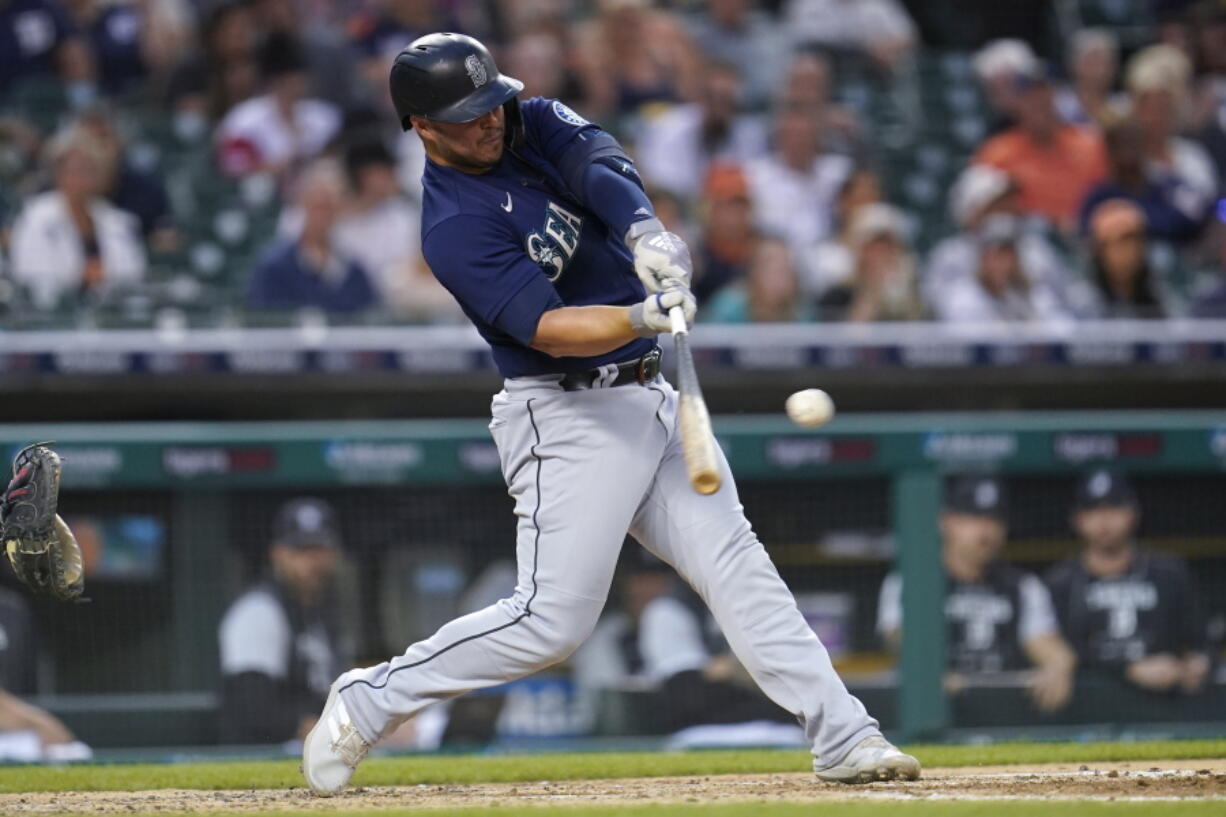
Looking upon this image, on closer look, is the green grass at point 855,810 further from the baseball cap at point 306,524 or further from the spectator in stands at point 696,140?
the spectator in stands at point 696,140

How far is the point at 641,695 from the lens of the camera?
18.9ft

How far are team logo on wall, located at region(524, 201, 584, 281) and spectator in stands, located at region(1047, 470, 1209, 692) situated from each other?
2.77 metres

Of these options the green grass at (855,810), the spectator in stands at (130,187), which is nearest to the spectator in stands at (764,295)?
the spectator in stands at (130,187)

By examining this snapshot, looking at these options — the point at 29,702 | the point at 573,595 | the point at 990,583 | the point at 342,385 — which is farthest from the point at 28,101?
the point at 573,595

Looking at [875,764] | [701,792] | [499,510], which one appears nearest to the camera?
[875,764]

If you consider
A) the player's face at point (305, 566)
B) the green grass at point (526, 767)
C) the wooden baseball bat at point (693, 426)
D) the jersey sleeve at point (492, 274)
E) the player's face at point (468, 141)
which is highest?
the player's face at point (468, 141)

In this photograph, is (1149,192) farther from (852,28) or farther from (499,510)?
(499,510)

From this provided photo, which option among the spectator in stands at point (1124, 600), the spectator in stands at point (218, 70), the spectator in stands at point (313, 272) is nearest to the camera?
the spectator in stands at point (1124, 600)

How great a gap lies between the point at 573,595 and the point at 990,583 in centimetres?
255

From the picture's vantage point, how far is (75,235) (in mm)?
7277

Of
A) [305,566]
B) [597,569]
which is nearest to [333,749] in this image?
[597,569]

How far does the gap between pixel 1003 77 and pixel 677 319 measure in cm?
607

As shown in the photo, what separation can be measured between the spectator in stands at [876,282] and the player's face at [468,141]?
338 cm

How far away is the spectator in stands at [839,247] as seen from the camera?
24.4 feet
